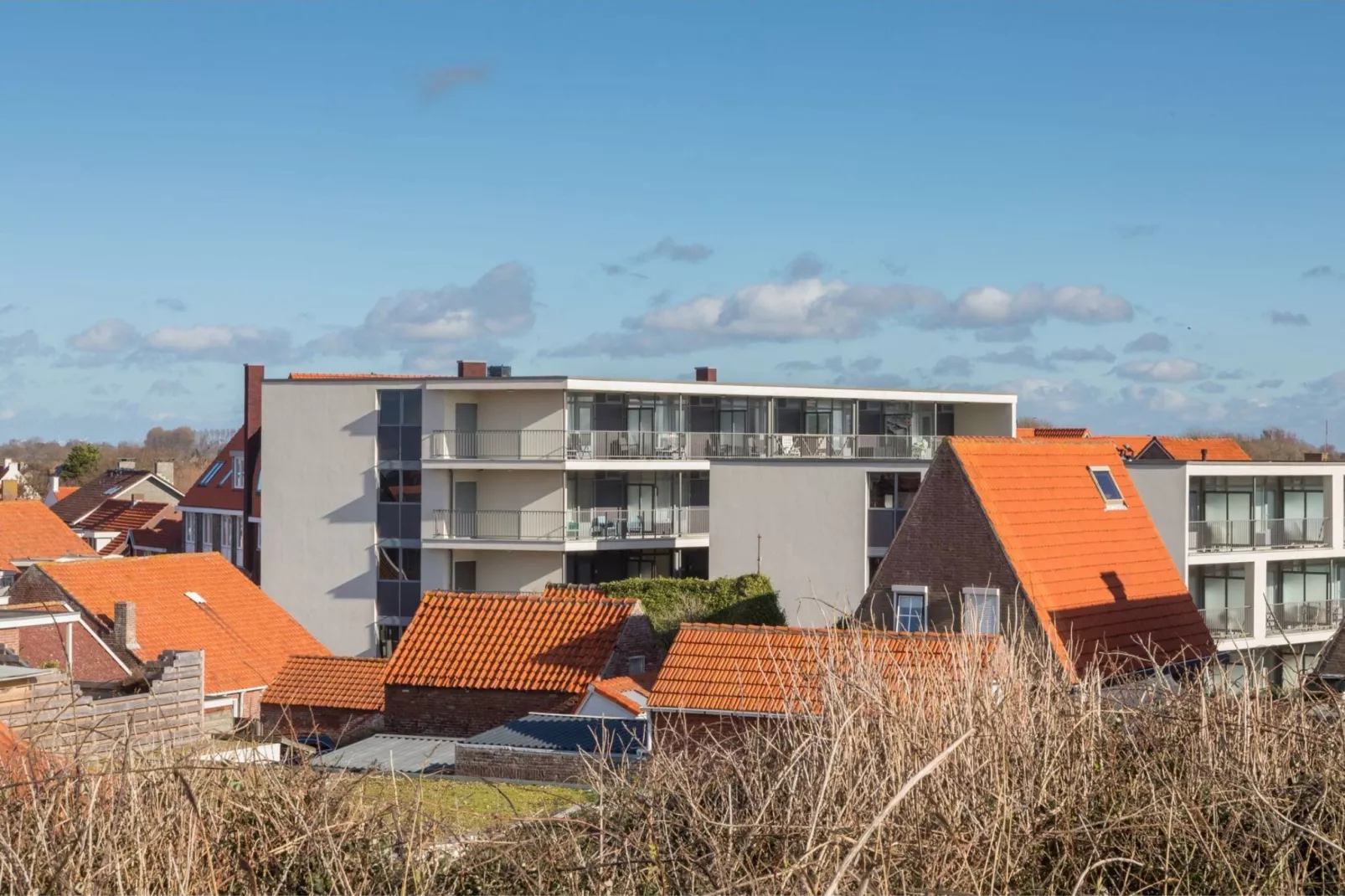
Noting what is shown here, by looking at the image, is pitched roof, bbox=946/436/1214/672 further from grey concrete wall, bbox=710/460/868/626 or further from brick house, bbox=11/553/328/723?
brick house, bbox=11/553/328/723

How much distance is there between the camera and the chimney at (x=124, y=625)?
33.0 m

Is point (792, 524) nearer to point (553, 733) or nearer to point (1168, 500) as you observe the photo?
point (1168, 500)

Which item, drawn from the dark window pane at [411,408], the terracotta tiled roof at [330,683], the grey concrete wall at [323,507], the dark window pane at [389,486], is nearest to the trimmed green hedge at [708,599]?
the terracotta tiled roof at [330,683]

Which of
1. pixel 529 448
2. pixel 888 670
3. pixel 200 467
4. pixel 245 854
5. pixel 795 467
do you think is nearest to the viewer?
pixel 245 854

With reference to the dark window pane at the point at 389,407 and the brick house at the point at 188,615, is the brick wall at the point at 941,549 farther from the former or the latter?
the dark window pane at the point at 389,407

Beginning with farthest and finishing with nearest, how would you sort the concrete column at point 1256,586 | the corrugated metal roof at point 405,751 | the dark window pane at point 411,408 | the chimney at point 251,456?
the chimney at point 251,456, the dark window pane at point 411,408, the concrete column at point 1256,586, the corrugated metal roof at point 405,751

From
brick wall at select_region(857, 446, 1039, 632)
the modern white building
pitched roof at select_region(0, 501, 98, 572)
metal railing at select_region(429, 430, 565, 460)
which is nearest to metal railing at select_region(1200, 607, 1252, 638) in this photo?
the modern white building

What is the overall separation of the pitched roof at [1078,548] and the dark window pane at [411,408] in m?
24.1

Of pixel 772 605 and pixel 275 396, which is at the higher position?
pixel 275 396

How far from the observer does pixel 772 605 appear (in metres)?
37.2

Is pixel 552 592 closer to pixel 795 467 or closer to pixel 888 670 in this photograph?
pixel 795 467

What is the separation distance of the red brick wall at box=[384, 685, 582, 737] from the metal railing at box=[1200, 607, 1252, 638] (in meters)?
18.6

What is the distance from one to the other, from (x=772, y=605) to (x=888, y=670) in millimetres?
28019

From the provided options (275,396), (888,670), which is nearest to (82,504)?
(275,396)
